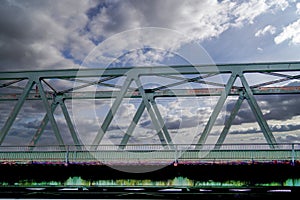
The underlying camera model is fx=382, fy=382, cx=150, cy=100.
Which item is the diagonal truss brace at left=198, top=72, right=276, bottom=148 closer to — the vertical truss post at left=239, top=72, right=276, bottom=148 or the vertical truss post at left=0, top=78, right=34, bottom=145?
the vertical truss post at left=239, top=72, right=276, bottom=148

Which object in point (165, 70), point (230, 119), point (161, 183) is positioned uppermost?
point (165, 70)

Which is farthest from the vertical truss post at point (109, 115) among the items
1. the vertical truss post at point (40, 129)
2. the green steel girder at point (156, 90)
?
the vertical truss post at point (40, 129)

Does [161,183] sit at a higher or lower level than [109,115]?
lower

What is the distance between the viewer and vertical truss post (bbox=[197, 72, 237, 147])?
27688mm

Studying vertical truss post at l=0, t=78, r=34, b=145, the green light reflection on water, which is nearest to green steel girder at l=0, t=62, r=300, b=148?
vertical truss post at l=0, t=78, r=34, b=145

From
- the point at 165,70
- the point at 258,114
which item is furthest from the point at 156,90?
the point at 258,114

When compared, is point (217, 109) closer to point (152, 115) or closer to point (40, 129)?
point (152, 115)

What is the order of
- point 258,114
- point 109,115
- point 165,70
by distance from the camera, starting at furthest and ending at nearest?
point 165,70 < point 109,115 < point 258,114

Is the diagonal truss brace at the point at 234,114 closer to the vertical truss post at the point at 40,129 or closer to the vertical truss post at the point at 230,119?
the vertical truss post at the point at 230,119

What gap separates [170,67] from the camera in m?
29.8

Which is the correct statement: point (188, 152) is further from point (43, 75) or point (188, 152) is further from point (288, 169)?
point (43, 75)

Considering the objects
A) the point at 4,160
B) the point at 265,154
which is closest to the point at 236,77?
the point at 265,154

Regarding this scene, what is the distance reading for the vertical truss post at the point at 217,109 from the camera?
27.7m

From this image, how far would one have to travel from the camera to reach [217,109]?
27.9 m
